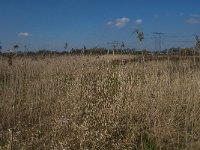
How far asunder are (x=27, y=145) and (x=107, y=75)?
2.60 metres

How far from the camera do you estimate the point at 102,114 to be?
19.0ft

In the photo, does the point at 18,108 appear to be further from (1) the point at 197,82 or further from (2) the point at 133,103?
(1) the point at 197,82

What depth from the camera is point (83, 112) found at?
5.89m

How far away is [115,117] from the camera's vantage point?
6.04 meters

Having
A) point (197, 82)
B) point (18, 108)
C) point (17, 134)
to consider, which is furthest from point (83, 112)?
point (197, 82)

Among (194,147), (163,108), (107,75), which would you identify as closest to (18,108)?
(107,75)

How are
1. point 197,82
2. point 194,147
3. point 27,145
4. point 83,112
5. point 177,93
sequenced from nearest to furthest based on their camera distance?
point 27,145
point 194,147
point 83,112
point 177,93
point 197,82

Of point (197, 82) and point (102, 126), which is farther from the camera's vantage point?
point (197, 82)

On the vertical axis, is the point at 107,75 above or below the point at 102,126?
above

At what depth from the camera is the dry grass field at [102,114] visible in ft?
17.4

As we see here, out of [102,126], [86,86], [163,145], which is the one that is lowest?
[163,145]

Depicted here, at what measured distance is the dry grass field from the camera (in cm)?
529

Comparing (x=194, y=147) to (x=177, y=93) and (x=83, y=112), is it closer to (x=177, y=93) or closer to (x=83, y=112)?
(x=83, y=112)

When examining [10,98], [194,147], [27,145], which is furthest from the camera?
[10,98]
